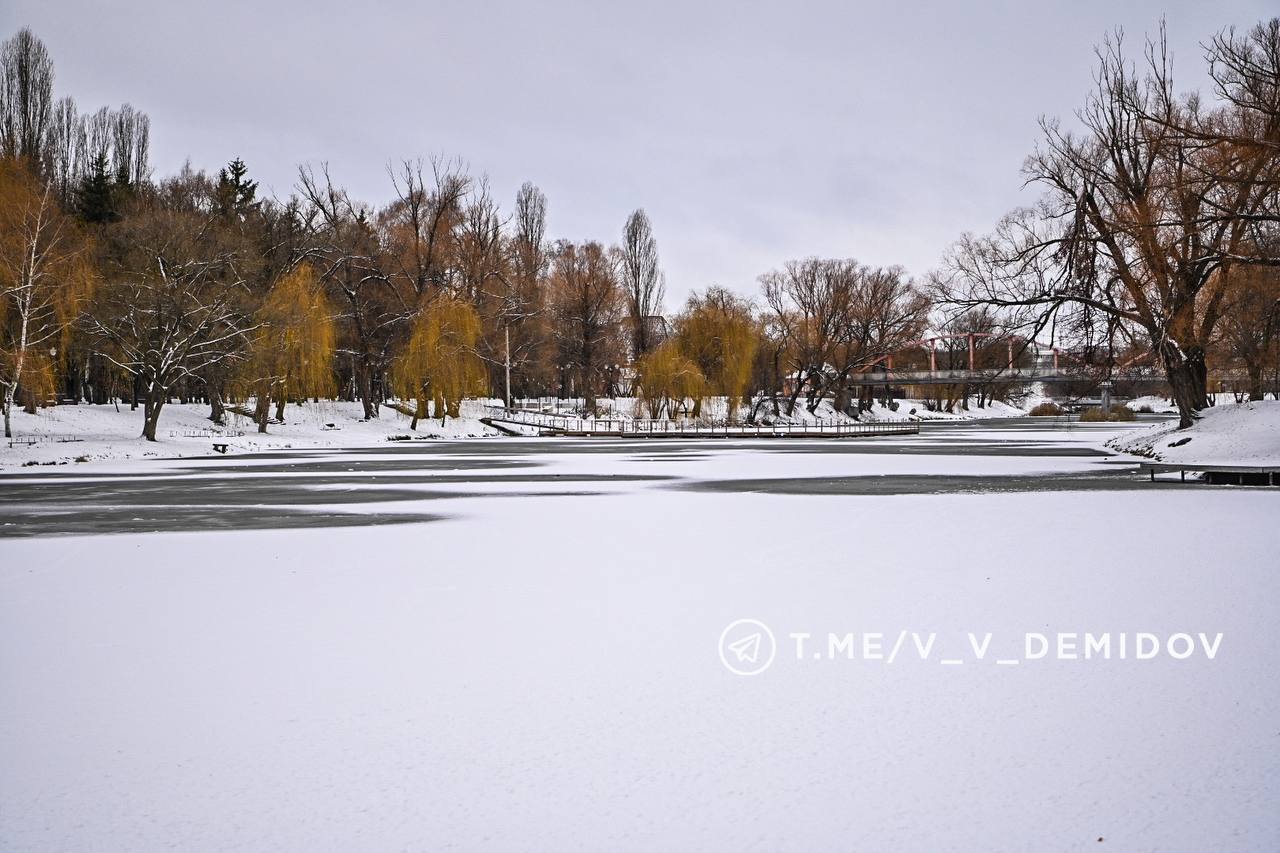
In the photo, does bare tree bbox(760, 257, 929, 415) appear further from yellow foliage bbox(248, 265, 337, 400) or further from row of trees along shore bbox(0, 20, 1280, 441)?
yellow foliage bbox(248, 265, 337, 400)

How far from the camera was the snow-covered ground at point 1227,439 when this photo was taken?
25172mm

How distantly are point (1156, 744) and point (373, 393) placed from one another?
197ft

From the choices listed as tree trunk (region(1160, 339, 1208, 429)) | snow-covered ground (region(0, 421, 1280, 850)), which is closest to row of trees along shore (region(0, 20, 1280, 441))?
tree trunk (region(1160, 339, 1208, 429))

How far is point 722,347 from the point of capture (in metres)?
64.3

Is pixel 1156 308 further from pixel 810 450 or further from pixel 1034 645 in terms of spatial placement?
pixel 1034 645

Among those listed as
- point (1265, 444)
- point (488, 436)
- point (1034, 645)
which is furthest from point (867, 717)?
point (488, 436)

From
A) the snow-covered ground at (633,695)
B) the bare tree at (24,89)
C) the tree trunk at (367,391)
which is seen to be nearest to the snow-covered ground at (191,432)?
the tree trunk at (367,391)

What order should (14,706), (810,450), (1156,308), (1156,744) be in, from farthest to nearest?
1. (810,450)
2. (1156,308)
3. (14,706)
4. (1156,744)

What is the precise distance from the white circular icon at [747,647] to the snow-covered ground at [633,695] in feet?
0.28

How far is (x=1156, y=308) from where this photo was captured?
98.3ft

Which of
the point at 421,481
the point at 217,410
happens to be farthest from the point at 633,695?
the point at 217,410

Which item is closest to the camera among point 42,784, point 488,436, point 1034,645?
point 42,784

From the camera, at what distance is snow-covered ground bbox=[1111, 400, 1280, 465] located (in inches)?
991

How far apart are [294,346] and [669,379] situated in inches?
939
